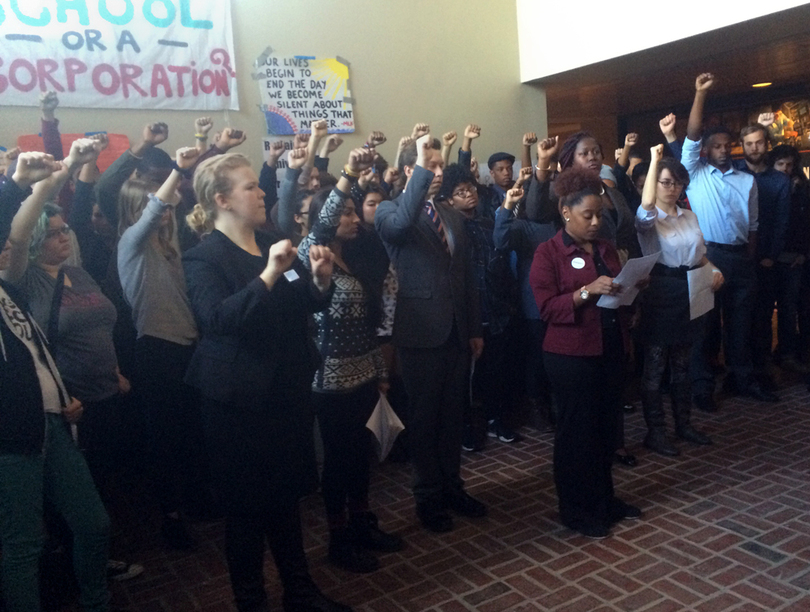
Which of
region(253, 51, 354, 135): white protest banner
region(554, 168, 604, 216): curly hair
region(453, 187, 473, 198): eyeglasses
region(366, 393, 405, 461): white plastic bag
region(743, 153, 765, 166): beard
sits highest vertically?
region(253, 51, 354, 135): white protest banner

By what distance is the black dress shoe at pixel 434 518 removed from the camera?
11.1 feet

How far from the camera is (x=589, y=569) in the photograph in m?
2.98

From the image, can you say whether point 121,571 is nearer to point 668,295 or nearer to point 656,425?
point 656,425

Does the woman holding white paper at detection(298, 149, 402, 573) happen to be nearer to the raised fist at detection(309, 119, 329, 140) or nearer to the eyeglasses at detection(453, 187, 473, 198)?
the raised fist at detection(309, 119, 329, 140)

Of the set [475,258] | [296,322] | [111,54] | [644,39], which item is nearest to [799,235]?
[644,39]

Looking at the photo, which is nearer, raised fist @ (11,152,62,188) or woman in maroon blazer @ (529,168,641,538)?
raised fist @ (11,152,62,188)

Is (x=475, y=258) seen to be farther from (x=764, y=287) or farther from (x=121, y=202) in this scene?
(x=764, y=287)

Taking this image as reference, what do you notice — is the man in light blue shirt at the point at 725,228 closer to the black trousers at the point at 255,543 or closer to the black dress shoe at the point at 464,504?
the black dress shoe at the point at 464,504

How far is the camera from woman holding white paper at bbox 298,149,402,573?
9.73 ft

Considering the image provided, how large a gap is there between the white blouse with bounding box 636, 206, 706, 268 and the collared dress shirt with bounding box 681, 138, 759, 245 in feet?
3.26

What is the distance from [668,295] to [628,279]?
1177 mm

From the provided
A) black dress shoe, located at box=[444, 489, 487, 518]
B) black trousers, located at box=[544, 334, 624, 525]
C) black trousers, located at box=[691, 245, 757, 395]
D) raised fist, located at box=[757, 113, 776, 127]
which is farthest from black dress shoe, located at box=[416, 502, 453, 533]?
raised fist, located at box=[757, 113, 776, 127]

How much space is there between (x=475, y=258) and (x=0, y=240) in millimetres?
2790

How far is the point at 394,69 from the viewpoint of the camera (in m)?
5.78
